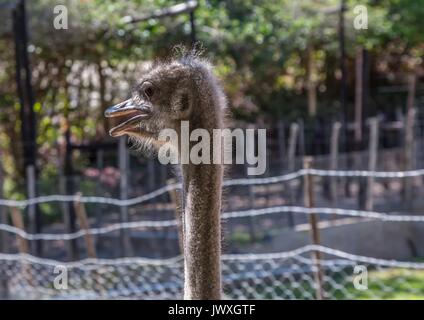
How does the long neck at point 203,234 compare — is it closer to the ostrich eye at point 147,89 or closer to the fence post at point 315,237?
the ostrich eye at point 147,89

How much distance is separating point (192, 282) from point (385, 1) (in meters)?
10.2

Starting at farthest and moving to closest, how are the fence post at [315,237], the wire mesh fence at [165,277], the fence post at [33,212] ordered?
the fence post at [33,212], the wire mesh fence at [165,277], the fence post at [315,237]

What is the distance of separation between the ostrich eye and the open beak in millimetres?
36

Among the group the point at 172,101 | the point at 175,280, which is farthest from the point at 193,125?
the point at 175,280

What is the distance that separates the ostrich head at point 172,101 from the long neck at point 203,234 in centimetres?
15

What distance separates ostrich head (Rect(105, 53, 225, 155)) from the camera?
89.3 inches

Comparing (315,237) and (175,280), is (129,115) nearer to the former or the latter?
(315,237)

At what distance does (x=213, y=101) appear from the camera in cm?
228

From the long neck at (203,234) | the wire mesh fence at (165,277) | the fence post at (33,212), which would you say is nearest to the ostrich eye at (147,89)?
the long neck at (203,234)

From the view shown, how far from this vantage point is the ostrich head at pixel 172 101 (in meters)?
2.27

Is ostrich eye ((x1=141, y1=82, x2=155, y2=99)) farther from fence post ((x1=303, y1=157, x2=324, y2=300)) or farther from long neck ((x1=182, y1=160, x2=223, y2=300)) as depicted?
fence post ((x1=303, y1=157, x2=324, y2=300))

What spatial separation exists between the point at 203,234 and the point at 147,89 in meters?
0.45

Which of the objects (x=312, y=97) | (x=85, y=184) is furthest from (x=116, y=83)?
(x=312, y=97)

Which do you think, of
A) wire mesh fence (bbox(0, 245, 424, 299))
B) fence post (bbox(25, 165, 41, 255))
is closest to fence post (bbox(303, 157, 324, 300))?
wire mesh fence (bbox(0, 245, 424, 299))
